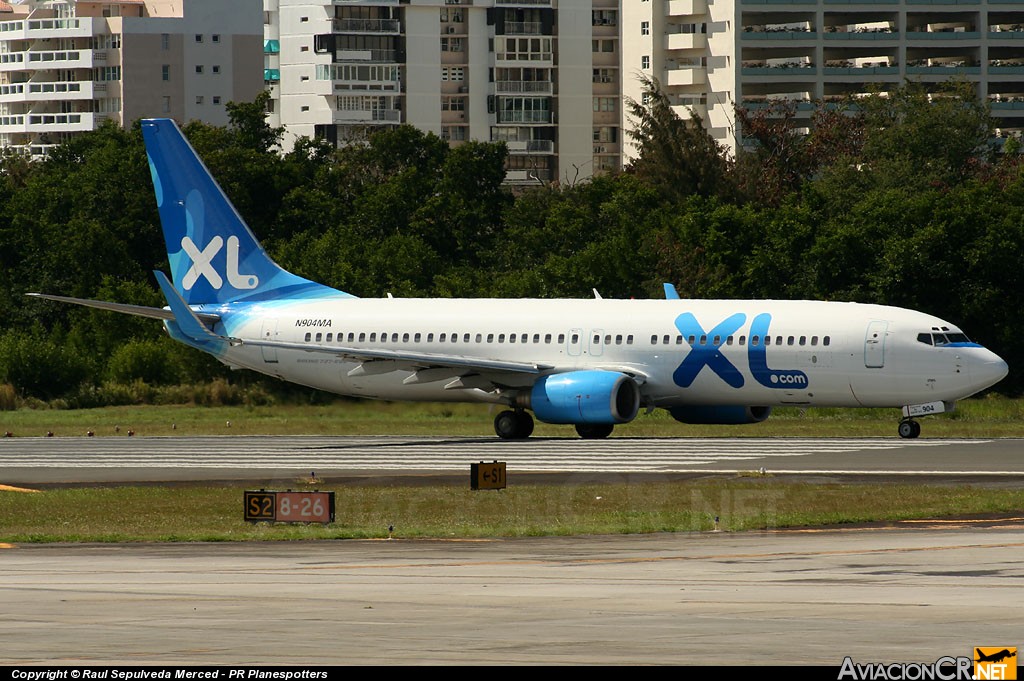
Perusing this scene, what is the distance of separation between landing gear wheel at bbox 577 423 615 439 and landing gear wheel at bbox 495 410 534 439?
1637 millimetres

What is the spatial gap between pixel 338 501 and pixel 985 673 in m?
22.0

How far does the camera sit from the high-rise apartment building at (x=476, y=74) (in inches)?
7416

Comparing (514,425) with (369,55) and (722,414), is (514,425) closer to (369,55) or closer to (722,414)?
(722,414)

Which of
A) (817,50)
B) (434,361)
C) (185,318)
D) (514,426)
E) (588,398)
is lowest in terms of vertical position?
(514,426)

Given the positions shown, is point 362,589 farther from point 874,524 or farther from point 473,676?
point 874,524

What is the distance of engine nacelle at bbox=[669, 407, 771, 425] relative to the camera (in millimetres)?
55344

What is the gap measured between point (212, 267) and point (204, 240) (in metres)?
1.00

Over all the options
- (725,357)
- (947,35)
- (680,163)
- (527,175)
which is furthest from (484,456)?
(527,175)

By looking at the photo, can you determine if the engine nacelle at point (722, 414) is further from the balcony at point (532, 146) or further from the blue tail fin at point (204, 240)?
the balcony at point (532, 146)

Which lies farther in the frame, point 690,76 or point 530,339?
point 690,76

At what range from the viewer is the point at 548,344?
2195 inches

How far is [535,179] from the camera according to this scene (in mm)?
187125

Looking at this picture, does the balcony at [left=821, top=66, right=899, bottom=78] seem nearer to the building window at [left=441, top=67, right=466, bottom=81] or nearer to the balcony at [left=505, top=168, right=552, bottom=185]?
the balcony at [left=505, top=168, right=552, bottom=185]

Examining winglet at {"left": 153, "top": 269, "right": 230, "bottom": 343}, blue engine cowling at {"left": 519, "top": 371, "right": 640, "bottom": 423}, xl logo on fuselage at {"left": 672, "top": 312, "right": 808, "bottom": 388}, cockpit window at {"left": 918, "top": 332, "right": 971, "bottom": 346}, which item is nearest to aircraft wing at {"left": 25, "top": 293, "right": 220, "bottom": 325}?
winglet at {"left": 153, "top": 269, "right": 230, "bottom": 343}
